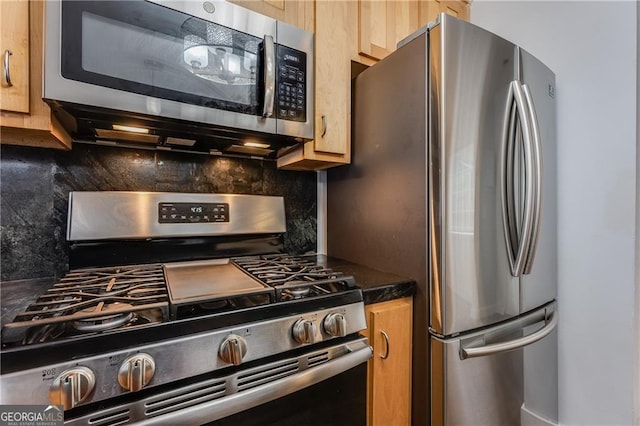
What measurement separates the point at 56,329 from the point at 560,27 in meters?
2.05

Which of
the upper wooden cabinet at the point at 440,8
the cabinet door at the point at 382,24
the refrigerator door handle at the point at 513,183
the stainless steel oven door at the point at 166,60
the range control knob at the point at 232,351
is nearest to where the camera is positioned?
the range control knob at the point at 232,351

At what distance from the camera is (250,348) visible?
688 mm

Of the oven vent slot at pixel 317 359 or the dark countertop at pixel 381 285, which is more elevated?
the dark countertop at pixel 381 285

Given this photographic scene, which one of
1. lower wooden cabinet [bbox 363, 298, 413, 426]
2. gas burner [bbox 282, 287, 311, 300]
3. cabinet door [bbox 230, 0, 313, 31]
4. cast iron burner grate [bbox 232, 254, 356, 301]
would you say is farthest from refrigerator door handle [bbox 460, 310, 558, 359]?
cabinet door [bbox 230, 0, 313, 31]

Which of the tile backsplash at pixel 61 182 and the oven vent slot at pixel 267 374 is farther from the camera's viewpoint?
the tile backsplash at pixel 61 182

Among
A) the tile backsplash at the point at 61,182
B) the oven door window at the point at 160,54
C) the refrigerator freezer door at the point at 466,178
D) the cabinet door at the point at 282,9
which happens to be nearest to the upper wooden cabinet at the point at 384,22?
the cabinet door at the point at 282,9

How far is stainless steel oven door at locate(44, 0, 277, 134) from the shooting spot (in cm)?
77

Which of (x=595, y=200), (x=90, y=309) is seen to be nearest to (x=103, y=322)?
(x=90, y=309)

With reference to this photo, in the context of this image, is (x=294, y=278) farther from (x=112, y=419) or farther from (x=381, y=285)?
(x=112, y=419)

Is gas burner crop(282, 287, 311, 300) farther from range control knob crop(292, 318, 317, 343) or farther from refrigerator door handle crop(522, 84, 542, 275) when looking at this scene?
refrigerator door handle crop(522, 84, 542, 275)

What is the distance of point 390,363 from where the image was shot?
0.97 m

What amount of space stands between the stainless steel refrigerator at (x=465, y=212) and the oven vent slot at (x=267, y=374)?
48 cm

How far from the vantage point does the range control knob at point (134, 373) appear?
55 centimetres

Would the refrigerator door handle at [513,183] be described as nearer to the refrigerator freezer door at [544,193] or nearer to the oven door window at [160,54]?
the refrigerator freezer door at [544,193]
